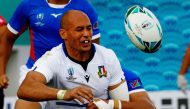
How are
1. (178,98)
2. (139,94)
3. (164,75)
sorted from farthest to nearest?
(164,75)
(178,98)
(139,94)

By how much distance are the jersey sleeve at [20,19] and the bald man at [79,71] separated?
2.12 ft

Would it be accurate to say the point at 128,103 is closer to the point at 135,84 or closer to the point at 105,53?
the point at 105,53

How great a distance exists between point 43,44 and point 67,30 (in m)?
0.68

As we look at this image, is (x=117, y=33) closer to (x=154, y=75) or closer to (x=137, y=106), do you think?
(x=154, y=75)

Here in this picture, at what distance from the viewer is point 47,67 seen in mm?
4688

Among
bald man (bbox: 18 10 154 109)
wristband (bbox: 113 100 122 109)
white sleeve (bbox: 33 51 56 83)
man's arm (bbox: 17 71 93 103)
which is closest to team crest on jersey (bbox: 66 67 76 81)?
bald man (bbox: 18 10 154 109)

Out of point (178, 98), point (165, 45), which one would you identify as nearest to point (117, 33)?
point (165, 45)

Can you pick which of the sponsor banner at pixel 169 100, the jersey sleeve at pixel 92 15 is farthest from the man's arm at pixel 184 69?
the jersey sleeve at pixel 92 15

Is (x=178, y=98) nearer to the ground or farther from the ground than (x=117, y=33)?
nearer to the ground

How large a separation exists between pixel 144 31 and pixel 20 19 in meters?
1.08

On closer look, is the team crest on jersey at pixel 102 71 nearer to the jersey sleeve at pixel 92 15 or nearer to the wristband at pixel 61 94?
the wristband at pixel 61 94

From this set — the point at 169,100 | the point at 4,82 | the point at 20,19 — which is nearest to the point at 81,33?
the point at 20,19

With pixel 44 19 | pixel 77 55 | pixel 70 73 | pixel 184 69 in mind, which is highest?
pixel 184 69

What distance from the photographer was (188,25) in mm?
10781
